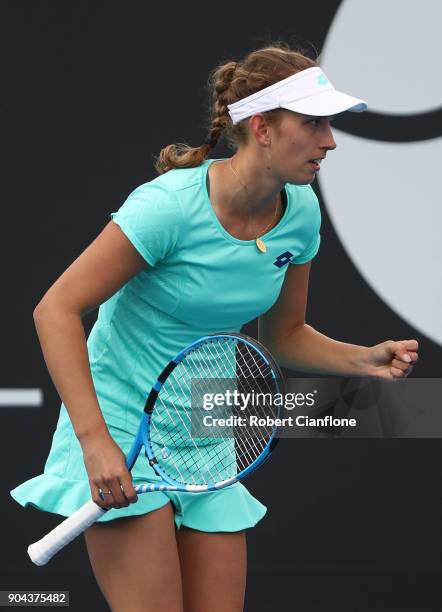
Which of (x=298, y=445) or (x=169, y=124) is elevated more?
(x=169, y=124)

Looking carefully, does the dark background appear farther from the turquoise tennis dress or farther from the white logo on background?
the turquoise tennis dress

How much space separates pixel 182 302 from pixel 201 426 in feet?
0.83

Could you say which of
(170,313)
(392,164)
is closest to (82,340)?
(170,313)

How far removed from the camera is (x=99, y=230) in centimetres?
403

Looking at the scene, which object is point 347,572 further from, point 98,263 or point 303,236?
point 98,263

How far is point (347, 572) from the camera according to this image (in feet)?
13.4

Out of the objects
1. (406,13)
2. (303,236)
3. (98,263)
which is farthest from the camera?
(406,13)

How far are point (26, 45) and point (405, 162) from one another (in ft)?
3.80

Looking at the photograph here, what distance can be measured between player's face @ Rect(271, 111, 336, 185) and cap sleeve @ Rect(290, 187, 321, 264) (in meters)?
0.16

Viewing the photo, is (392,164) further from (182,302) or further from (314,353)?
(182,302)

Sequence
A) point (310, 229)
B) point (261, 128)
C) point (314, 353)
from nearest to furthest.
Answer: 1. point (261, 128)
2. point (310, 229)
3. point (314, 353)

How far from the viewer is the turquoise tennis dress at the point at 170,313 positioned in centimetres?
254

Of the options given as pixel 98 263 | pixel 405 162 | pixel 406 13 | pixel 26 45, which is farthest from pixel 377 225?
pixel 98 263

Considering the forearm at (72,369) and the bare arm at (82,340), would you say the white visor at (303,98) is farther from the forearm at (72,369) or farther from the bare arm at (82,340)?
the forearm at (72,369)
